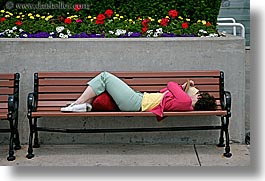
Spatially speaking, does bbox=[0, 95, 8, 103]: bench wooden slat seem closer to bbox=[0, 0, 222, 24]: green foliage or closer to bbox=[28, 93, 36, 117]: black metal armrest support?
bbox=[28, 93, 36, 117]: black metal armrest support

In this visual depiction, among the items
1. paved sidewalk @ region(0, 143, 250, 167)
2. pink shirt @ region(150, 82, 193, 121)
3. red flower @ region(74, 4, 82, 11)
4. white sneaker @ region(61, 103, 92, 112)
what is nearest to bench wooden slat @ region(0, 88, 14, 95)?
paved sidewalk @ region(0, 143, 250, 167)

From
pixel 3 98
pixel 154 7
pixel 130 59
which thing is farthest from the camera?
pixel 154 7

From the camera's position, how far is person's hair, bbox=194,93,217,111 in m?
5.47

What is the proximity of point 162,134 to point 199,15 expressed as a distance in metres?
2.42

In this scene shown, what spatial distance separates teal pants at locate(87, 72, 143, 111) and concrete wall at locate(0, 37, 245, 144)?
49 cm

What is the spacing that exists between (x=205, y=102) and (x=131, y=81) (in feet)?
2.98

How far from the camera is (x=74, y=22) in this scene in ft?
23.5

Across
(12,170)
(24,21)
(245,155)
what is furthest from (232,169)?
(24,21)

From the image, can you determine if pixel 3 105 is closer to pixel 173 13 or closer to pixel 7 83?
pixel 7 83

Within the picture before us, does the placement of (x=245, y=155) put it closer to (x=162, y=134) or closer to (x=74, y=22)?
(x=162, y=134)

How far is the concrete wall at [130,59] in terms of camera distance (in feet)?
19.8

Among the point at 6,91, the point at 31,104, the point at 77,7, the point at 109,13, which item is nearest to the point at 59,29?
the point at 109,13

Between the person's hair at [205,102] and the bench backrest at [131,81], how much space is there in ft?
1.35

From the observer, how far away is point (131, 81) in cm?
595
